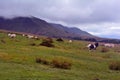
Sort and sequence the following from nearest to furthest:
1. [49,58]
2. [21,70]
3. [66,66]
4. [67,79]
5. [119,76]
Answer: [67,79] < [21,70] < [119,76] < [66,66] < [49,58]

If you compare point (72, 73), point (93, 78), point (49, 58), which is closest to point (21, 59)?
point (49, 58)

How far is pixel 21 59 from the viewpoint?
130 ft

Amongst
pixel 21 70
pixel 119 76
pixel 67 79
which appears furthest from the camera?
pixel 119 76

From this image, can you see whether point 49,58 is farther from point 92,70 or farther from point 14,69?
point 14,69

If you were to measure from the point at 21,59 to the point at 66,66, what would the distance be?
5.57 metres

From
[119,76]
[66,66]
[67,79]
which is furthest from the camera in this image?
[66,66]

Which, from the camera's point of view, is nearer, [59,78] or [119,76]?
[59,78]

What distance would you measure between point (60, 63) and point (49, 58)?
4.76 m

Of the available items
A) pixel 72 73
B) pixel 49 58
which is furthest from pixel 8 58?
pixel 72 73

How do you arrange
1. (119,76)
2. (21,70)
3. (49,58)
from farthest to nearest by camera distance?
(49,58), (119,76), (21,70)

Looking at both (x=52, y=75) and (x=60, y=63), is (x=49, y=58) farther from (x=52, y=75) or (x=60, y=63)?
(x=52, y=75)

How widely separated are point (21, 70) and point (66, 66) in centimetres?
722

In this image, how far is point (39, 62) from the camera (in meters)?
39.7

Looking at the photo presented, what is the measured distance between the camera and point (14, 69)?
32.8 metres
